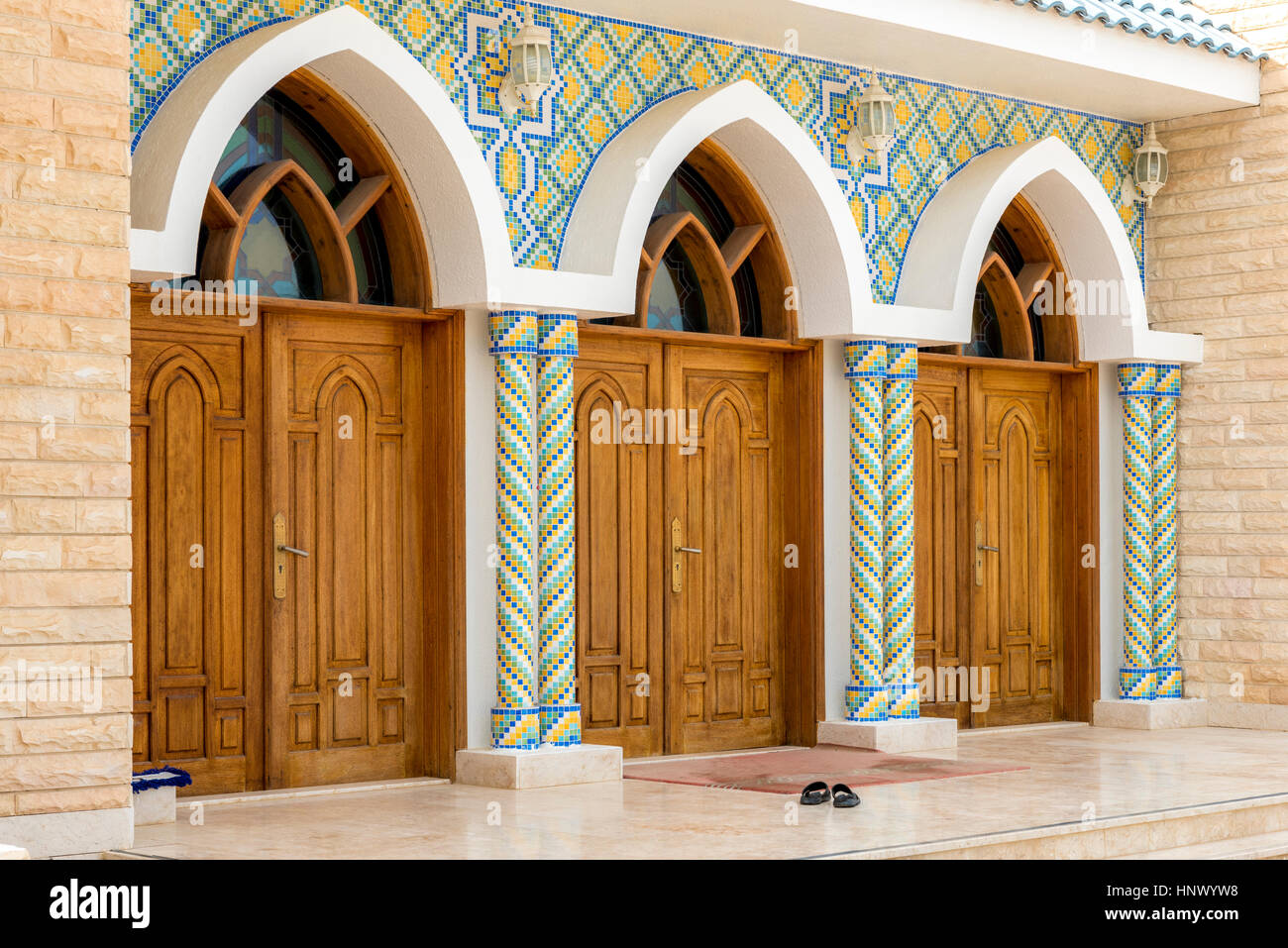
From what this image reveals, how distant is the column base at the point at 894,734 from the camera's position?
9516mm

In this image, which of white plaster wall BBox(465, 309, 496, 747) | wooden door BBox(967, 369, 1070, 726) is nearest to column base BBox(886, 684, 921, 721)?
wooden door BBox(967, 369, 1070, 726)

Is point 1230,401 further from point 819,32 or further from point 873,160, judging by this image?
point 819,32

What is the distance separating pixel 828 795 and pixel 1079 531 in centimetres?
444

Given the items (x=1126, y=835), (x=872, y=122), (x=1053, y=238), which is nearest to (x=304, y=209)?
(x=872, y=122)

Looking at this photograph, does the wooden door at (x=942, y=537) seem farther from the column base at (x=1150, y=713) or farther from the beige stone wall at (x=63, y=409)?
the beige stone wall at (x=63, y=409)

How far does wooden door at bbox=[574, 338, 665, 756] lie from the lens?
8.98m

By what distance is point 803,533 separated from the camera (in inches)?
389

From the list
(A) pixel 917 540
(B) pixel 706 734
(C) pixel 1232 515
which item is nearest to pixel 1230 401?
(C) pixel 1232 515

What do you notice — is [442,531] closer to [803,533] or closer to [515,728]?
[515,728]

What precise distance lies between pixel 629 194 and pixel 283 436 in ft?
6.87

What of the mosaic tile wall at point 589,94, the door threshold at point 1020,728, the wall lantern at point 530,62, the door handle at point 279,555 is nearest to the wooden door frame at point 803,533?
the mosaic tile wall at point 589,94

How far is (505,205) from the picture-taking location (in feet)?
27.6

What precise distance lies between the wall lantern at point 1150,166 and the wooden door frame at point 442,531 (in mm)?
5243

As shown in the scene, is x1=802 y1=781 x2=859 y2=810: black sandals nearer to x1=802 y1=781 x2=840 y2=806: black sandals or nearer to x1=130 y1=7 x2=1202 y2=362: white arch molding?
x1=802 y1=781 x2=840 y2=806: black sandals
